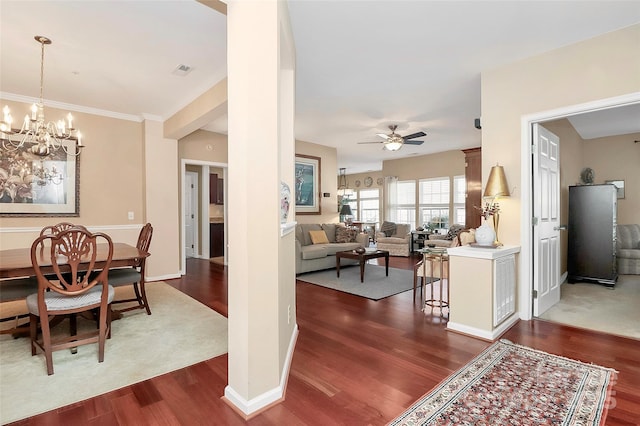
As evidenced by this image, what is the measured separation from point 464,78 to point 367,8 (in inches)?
74.5

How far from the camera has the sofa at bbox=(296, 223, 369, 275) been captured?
5812mm

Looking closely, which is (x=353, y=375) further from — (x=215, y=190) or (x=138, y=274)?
(x=215, y=190)

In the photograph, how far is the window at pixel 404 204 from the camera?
31.6 feet

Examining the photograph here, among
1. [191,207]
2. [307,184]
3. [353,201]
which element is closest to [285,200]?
[307,184]

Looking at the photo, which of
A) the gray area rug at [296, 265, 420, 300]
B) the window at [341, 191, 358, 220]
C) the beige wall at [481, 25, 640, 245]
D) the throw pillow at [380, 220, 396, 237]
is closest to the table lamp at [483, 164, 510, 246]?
the beige wall at [481, 25, 640, 245]

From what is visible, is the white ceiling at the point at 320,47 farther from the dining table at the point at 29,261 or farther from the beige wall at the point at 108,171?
the dining table at the point at 29,261

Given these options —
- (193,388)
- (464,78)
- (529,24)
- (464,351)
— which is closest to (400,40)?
(529,24)

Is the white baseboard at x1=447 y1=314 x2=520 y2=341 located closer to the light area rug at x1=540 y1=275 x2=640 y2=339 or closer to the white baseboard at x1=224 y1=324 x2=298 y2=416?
the light area rug at x1=540 y1=275 x2=640 y2=339

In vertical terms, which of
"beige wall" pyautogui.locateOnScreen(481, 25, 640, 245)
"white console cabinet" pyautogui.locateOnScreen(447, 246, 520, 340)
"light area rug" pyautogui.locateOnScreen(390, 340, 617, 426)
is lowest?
"light area rug" pyautogui.locateOnScreen(390, 340, 617, 426)

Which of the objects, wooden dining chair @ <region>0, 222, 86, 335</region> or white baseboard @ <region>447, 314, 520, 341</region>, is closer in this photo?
wooden dining chair @ <region>0, 222, 86, 335</region>

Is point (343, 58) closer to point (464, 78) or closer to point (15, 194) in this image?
point (464, 78)

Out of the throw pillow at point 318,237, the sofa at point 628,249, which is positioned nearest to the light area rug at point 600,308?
the sofa at point 628,249

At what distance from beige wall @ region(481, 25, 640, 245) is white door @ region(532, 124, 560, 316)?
22 cm

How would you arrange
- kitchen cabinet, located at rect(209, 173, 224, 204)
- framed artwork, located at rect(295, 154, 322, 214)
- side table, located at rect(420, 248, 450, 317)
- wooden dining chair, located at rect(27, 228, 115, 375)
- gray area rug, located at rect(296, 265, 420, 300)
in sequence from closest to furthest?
wooden dining chair, located at rect(27, 228, 115, 375)
side table, located at rect(420, 248, 450, 317)
gray area rug, located at rect(296, 265, 420, 300)
framed artwork, located at rect(295, 154, 322, 214)
kitchen cabinet, located at rect(209, 173, 224, 204)
